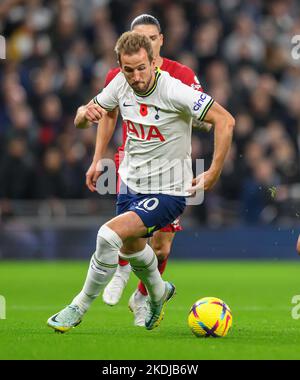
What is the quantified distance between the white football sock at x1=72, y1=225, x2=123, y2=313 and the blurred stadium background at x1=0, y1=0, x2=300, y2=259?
881cm

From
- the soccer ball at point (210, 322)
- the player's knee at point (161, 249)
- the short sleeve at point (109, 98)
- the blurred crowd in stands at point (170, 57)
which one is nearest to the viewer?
the soccer ball at point (210, 322)

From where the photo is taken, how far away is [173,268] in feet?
54.2

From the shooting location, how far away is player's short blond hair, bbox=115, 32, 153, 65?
7691 mm

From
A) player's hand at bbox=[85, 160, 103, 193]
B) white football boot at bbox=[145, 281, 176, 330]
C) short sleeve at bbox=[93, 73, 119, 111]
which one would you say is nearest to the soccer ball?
white football boot at bbox=[145, 281, 176, 330]

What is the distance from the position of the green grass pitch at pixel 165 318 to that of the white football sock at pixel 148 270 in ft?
1.03

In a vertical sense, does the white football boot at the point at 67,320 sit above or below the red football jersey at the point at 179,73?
below

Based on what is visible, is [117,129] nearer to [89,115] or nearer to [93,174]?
[93,174]

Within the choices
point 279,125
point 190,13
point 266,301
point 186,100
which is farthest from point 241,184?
point 186,100

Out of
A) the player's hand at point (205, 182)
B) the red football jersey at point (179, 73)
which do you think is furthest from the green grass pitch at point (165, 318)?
the red football jersey at point (179, 73)

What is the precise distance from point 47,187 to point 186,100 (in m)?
9.38

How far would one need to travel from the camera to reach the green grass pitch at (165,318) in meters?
6.93
